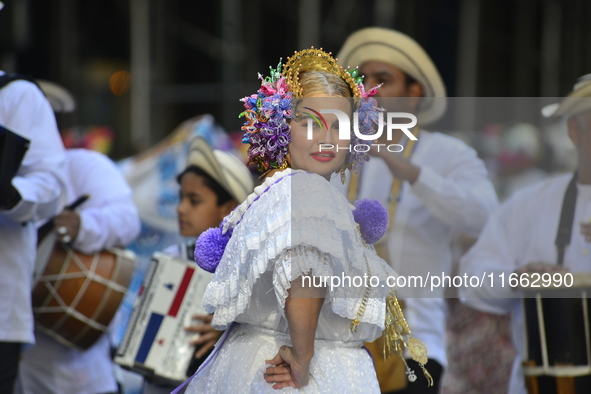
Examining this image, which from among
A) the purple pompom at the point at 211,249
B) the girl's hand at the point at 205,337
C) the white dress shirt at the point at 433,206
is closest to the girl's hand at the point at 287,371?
the purple pompom at the point at 211,249

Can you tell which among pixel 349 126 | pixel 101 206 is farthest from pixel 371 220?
pixel 101 206

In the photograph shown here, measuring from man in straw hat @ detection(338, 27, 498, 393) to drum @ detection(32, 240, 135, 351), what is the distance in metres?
1.31

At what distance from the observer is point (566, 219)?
327cm

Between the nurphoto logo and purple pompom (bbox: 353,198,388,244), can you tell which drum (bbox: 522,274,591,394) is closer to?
the nurphoto logo

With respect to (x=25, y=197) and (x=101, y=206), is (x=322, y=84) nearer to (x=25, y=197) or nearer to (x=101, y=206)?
(x=25, y=197)

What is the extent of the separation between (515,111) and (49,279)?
2.30 m

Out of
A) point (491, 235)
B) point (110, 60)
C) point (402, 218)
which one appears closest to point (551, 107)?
point (491, 235)

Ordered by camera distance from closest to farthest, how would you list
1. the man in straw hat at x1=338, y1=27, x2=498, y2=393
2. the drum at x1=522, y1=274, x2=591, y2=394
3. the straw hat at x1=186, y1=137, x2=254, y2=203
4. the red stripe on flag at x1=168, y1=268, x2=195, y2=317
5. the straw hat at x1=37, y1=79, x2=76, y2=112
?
the drum at x1=522, y1=274, x2=591, y2=394
the red stripe on flag at x1=168, y1=268, x2=195, y2=317
the man in straw hat at x1=338, y1=27, x2=498, y2=393
the straw hat at x1=186, y1=137, x2=254, y2=203
the straw hat at x1=37, y1=79, x2=76, y2=112

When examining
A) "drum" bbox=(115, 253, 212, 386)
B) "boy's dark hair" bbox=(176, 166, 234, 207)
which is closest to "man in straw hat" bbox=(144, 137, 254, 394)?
"boy's dark hair" bbox=(176, 166, 234, 207)

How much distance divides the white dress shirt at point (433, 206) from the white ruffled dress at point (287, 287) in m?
1.19

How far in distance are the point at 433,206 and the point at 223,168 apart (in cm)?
101

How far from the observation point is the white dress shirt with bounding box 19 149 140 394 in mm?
3910

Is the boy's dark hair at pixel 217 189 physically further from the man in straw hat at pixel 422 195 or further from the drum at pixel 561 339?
the drum at pixel 561 339

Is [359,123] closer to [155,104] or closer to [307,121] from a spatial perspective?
[307,121]
